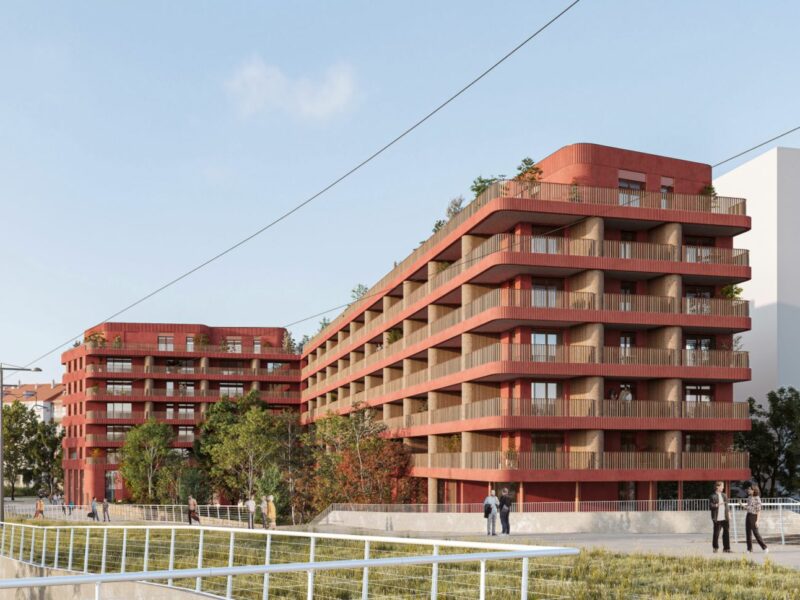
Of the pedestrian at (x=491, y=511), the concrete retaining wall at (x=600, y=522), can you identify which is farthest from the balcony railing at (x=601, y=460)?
the pedestrian at (x=491, y=511)

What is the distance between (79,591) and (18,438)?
113 m

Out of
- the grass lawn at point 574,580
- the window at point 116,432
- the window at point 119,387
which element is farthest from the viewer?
the window at point 119,387

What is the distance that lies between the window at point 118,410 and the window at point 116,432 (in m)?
1.29

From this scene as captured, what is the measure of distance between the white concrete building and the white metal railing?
41.9m

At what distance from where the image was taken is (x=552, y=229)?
144 feet

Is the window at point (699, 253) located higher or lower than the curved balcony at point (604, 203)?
lower

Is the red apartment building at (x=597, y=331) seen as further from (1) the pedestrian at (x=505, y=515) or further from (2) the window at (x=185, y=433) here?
(2) the window at (x=185, y=433)

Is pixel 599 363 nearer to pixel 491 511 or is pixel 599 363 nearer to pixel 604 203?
pixel 604 203

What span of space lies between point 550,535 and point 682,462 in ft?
31.9

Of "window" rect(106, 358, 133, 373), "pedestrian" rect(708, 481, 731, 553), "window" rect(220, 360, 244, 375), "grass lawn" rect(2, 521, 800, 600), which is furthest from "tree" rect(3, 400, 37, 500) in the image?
"pedestrian" rect(708, 481, 731, 553)

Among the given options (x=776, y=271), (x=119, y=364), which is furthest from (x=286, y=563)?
(x=119, y=364)

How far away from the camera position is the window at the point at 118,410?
94.1m

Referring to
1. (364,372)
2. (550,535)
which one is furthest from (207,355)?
(550,535)

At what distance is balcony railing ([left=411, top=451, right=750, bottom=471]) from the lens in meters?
41.2
